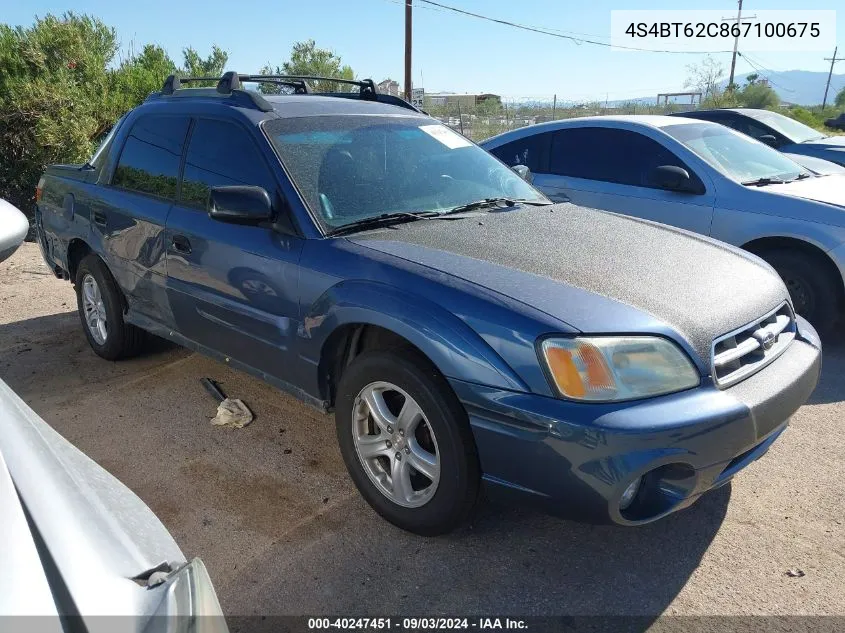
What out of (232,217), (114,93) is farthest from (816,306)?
(114,93)

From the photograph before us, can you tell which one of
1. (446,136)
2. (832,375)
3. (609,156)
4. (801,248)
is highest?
(446,136)

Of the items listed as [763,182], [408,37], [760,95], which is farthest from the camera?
[760,95]

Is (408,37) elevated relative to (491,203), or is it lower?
elevated

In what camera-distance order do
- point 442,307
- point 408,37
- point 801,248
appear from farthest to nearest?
point 408,37
point 801,248
point 442,307

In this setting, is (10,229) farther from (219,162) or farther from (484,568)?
(219,162)

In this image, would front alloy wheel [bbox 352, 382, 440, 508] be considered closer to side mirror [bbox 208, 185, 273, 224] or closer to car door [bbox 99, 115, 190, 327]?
side mirror [bbox 208, 185, 273, 224]

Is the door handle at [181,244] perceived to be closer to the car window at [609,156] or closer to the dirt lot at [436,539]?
the dirt lot at [436,539]

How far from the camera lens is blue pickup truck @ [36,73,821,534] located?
225 centimetres

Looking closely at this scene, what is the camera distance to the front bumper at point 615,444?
7.09 ft

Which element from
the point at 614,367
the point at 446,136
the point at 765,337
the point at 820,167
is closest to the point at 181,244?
the point at 446,136

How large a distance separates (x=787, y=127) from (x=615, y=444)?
9661 mm

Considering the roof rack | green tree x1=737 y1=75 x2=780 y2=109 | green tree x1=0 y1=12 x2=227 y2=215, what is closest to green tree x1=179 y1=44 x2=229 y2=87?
green tree x1=0 y1=12 x2=227 y2=215

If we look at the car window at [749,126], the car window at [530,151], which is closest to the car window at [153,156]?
the car window at [530,151]

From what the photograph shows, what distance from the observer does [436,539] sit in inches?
107
